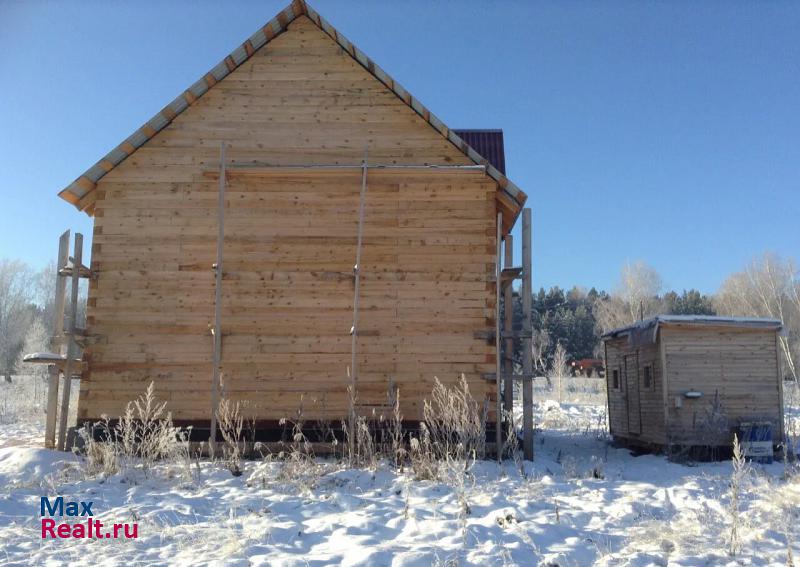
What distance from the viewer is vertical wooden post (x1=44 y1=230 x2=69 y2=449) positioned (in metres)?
11.9

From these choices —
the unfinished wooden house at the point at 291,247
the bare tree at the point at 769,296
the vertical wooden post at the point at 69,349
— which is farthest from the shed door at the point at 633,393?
the bare tree at the point at 769,296

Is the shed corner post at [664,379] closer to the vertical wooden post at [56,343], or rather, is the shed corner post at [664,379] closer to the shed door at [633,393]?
the shed door at [633,393]

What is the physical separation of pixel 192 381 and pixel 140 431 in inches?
58.5

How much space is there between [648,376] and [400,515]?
9.11 metres

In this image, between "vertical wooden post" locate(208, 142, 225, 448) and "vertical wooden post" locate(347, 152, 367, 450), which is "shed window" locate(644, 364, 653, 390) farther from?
"vertical wooden post" locate(208, 142, 225, 448)

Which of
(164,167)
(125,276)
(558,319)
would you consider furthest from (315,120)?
(558,319)

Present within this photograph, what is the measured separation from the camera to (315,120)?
507 inches

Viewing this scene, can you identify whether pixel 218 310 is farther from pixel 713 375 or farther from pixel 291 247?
pixel 713 375

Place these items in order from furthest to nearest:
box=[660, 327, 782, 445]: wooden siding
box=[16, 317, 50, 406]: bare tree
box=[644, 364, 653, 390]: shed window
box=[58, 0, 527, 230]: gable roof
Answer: box=[16, 317, 50, 406]: bare tree
box=[644, 364, 653, 390]: shed window
box=[660, 327, 782, 445]: wooden siding
box=[58, 0, 527, 230]: gable roof

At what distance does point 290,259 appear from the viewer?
40.4 ft

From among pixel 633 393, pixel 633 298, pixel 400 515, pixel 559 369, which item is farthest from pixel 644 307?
pixel 400 515

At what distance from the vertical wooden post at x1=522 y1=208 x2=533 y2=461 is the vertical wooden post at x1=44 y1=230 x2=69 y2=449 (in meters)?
8.33

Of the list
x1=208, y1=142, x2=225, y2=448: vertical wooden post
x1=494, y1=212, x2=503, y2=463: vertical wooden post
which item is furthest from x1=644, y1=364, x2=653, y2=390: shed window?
x1=208, y1=142, x2=225, y2=448: vertical wooden post

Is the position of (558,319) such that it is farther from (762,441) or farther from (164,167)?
(164,167)
